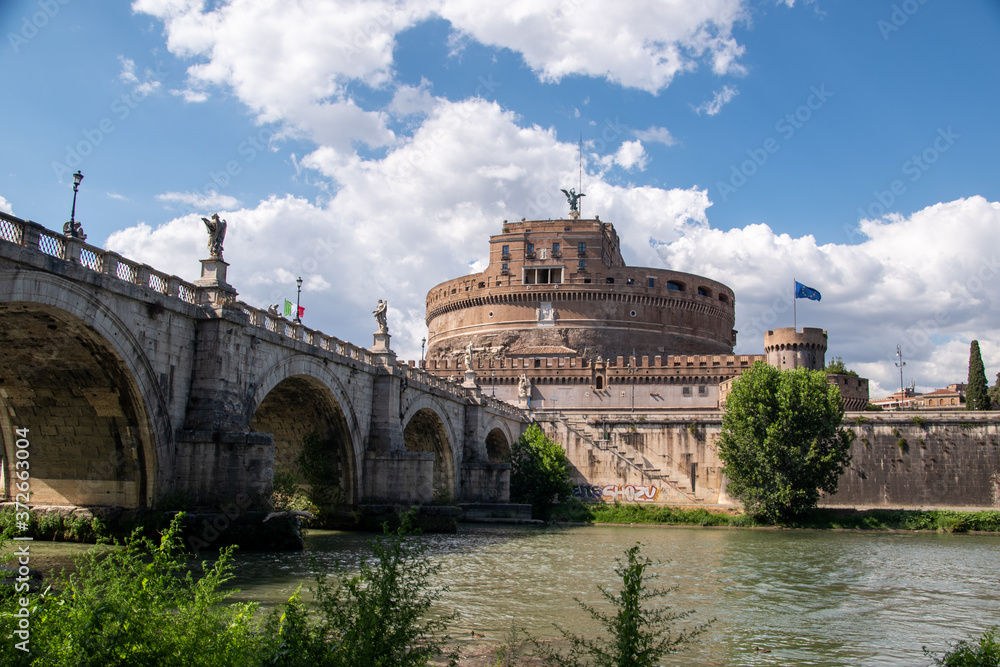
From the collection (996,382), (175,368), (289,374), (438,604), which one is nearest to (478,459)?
(289,374)

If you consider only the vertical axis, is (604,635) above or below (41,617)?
below

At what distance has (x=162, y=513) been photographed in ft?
57.4

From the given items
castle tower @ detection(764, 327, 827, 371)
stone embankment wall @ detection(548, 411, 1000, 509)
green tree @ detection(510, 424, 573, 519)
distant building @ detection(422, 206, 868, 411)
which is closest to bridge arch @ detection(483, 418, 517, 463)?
green tree @ detection(510, 424, 573, 519)

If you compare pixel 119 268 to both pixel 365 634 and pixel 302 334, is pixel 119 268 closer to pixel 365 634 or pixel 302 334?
pixel 302 334

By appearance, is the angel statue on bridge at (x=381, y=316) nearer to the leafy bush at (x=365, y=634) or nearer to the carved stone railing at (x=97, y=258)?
the carved stone railing at (x=97, y=258)

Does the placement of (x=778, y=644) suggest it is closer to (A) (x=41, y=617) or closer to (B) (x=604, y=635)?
(B) (x=604, y=635)

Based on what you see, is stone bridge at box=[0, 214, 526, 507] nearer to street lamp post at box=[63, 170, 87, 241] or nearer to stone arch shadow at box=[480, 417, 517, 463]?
street lamp post at box=[63, 170, 87, 241]

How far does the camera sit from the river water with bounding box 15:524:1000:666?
12.0 metres

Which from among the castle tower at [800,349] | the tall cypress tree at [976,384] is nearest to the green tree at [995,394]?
the tall cypress tree at [976,384]

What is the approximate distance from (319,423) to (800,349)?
4648 cm

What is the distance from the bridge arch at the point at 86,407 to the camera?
54.0 ft

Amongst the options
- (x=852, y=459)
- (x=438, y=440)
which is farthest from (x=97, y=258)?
(x=852, y=459)

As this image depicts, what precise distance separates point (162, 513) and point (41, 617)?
11.8 meters

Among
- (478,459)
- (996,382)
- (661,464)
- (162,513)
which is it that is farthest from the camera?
(996,382)
